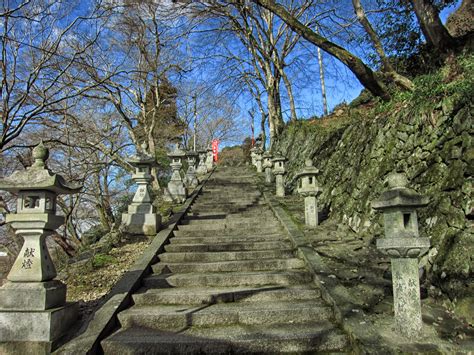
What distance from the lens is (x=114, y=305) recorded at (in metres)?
3.85

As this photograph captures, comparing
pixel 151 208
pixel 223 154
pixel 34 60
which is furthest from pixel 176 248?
pixel 223 154

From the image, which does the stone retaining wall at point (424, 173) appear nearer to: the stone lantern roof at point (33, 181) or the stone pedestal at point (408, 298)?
the stone pedestal at point (408, 298)

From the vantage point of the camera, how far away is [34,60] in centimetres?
673

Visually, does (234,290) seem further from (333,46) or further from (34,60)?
(34,60)

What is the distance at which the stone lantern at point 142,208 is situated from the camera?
6.34 metres

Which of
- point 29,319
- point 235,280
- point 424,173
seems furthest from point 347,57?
point 29,319

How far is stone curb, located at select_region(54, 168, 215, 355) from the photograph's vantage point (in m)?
3.17

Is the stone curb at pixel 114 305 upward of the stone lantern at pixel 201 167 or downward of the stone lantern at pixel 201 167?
downward

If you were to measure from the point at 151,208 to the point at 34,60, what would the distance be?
4.23 meters

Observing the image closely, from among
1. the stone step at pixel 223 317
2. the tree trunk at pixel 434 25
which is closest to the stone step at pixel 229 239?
the stone step at pixel 223 317

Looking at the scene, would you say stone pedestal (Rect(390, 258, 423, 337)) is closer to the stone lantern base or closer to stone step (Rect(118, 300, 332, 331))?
stone step (Rect(118, 300, 332, 331))

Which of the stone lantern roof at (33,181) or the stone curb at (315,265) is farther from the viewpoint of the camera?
the stone lantern roof at (33,181)

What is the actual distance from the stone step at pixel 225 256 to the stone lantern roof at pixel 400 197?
2479 mm

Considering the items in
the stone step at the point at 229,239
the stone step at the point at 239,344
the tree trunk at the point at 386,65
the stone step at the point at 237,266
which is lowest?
the stone step at the point at 239,344
